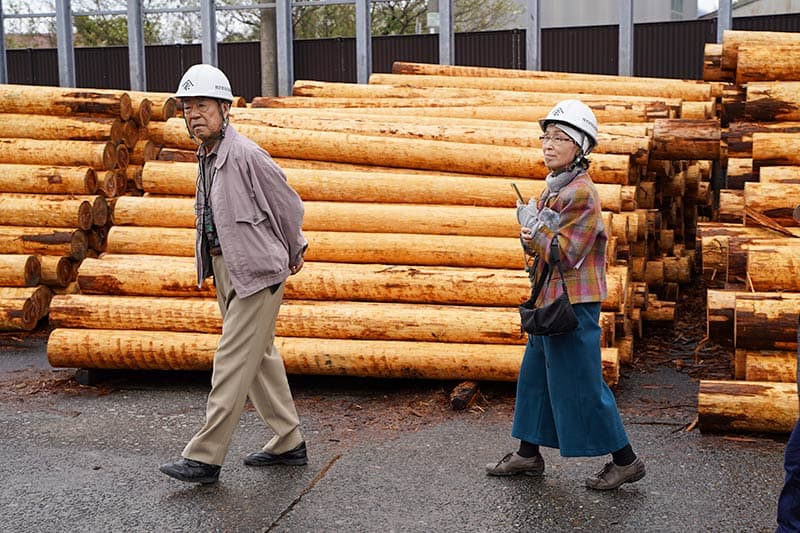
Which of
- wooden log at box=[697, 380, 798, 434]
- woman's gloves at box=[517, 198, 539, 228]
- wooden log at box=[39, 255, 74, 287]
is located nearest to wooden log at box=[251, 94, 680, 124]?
wooden log at box=[39, 255, 74, 287]

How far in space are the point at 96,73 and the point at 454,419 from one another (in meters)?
16.4

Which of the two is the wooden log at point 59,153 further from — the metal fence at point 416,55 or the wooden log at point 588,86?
the metal fence at point 416,55

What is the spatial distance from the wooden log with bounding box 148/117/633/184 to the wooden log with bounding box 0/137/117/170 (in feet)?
6.12

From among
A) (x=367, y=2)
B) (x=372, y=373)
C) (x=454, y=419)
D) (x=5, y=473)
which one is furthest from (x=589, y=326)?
(x=367, y=2)

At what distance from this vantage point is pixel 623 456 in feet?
18.8

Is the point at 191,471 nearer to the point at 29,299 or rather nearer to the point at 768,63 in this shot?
the point at 29,299

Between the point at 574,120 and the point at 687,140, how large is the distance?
502cm

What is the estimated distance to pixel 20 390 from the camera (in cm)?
840

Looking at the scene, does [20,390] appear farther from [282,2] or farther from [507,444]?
[282,2]

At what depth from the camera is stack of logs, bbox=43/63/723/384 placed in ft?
26.3

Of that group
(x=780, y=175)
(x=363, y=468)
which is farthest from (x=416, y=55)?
(x=363, y=468)

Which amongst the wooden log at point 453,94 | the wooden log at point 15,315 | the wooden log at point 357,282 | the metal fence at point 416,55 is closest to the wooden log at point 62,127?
the wooden log at point 15,315

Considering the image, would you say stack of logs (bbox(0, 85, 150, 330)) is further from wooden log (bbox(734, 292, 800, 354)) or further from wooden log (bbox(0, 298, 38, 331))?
wooden log (bbox(734, 292, 800, 354))

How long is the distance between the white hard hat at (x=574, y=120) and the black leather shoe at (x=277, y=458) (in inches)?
93.2
